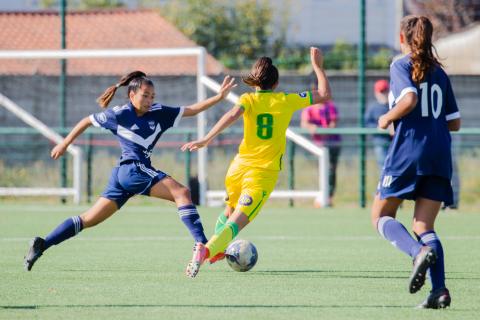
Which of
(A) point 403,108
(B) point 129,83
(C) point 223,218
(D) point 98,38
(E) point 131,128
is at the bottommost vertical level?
(C) point 223,218

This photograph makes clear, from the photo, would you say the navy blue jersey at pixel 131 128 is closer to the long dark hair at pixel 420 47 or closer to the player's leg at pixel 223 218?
the player's leg at pixel 223 218

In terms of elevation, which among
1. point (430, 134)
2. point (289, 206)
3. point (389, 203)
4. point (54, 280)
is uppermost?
point (430, 134)

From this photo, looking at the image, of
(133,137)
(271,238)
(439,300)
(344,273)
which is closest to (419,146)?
(439,300)

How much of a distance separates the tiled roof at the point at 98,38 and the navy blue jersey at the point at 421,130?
14715mm

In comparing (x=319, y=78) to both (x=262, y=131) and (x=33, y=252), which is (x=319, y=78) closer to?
(x=262, y=131)

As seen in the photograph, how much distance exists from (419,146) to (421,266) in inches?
29.4

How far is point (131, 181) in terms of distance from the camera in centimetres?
841

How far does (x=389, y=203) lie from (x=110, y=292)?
6.48ft

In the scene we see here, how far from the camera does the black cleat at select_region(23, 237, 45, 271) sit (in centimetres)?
813

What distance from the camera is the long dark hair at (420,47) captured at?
20.8 feet

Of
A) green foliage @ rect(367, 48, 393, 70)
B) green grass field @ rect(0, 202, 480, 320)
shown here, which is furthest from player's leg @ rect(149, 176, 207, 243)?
green foliage @ rect(367, 48, 393, 70)

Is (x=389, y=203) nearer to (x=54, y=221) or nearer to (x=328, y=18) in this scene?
(x=54, y=221)

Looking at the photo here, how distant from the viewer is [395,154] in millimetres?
6387

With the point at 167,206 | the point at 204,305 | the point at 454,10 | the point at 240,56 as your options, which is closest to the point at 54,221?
the point at 167,206
